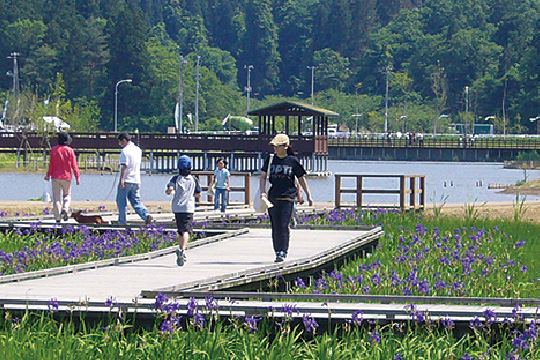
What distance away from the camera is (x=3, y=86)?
512ft

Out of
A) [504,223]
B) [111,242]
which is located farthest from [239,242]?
[504,223]

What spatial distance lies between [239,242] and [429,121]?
136461mm

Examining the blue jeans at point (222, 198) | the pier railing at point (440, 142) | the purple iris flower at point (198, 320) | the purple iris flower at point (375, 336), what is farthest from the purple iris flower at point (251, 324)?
the pier railing at point (440, 142)

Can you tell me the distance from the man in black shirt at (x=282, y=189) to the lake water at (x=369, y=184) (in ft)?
68.6

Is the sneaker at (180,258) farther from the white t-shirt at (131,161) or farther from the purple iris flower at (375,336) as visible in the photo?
the white t-shirt at (131,161)

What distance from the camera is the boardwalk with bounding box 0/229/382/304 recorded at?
1238cm

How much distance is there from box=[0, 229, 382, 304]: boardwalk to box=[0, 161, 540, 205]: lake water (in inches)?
739

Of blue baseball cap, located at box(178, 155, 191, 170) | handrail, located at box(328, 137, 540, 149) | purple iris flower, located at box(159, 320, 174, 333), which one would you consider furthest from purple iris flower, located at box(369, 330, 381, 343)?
handrail, located at box(328, 137, 540, 149)

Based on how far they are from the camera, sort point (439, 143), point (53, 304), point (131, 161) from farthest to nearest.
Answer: point (439, 143) < point (131, 161) < point (53, 304)

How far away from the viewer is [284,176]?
51.9ft

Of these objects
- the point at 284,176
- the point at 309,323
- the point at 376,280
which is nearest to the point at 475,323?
the point at 309,323

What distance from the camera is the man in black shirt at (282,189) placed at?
15773 millimetres

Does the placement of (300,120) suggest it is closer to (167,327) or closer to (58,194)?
(58,194)

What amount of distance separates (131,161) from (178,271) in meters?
6.18
